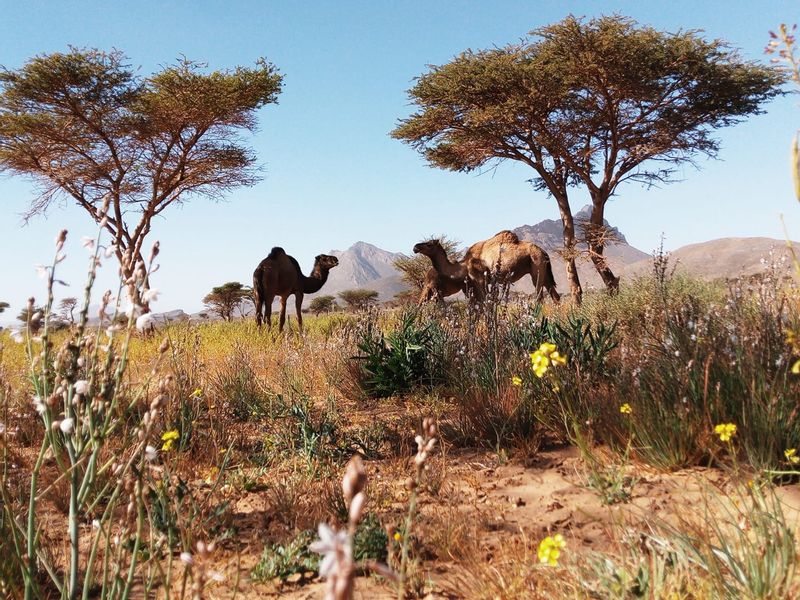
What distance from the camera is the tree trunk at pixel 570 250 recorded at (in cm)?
1623

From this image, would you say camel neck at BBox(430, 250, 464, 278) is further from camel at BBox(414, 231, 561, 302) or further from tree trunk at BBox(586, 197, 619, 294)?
tree trunk at BBox(586, 197, 619, 294)

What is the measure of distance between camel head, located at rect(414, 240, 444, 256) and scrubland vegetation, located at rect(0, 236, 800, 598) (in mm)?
7251

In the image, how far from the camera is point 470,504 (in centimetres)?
309

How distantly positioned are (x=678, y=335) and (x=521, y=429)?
1.19 m

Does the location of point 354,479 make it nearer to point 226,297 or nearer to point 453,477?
point 453,477

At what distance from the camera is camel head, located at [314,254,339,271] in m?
12.7

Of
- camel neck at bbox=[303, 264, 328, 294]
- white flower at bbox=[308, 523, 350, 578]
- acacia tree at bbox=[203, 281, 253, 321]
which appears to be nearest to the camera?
white flower at bbox=[308, 523, 350, 578]

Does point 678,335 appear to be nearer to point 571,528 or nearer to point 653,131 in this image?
point 571,528

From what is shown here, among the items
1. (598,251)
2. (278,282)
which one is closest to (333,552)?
(278,282)

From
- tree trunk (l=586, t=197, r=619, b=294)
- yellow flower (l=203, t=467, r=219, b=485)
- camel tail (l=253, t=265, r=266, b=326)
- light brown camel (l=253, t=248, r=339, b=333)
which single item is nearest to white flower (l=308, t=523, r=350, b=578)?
yellow flower (l=203, t=467, r=219, b=485)

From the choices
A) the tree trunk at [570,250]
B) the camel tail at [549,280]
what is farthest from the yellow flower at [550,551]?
the tree trunk at [570,250]

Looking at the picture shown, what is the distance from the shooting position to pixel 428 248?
41.2ft

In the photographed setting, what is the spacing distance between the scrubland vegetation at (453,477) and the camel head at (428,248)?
7251 mm

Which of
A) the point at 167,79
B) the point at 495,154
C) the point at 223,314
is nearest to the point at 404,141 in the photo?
the point at 495,154
